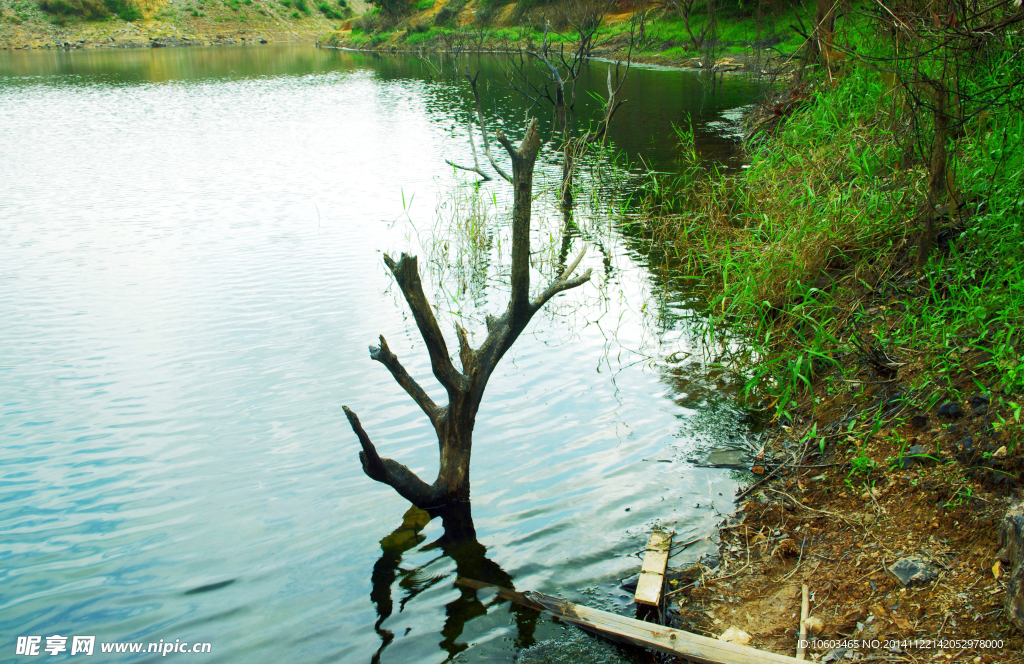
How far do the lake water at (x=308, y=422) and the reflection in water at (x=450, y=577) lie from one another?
0.06 ft

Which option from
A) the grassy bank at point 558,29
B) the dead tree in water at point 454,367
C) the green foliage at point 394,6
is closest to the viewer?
the dead tree in water at point 454,367

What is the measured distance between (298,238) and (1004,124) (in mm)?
9512

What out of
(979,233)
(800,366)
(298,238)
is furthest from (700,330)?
(298,238)

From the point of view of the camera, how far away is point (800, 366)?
526cm

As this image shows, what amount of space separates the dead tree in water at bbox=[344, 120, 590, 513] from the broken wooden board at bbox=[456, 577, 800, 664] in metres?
0.88

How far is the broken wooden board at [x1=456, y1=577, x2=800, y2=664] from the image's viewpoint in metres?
2.98

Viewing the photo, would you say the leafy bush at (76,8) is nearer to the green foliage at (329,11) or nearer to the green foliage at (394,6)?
the green foliage at (329,11)

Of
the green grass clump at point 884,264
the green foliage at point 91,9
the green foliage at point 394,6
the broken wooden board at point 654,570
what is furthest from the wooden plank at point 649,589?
the green foliage at point 91,9


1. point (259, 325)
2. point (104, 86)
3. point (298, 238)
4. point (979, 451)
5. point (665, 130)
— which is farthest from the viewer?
point (104, 86)

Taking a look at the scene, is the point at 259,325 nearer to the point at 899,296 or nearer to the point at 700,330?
the point at 700,330

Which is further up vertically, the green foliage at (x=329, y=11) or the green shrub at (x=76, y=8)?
the green foliage at (x=329, y=11)

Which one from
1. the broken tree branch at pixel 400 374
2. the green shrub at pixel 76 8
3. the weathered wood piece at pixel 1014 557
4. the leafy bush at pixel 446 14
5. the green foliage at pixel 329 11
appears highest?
the green foliage at pixel 329 11

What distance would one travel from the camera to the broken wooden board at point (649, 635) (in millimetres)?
2979

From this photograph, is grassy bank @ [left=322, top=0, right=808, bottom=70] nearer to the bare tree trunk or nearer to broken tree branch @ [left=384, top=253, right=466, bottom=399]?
the bare tree trunk
